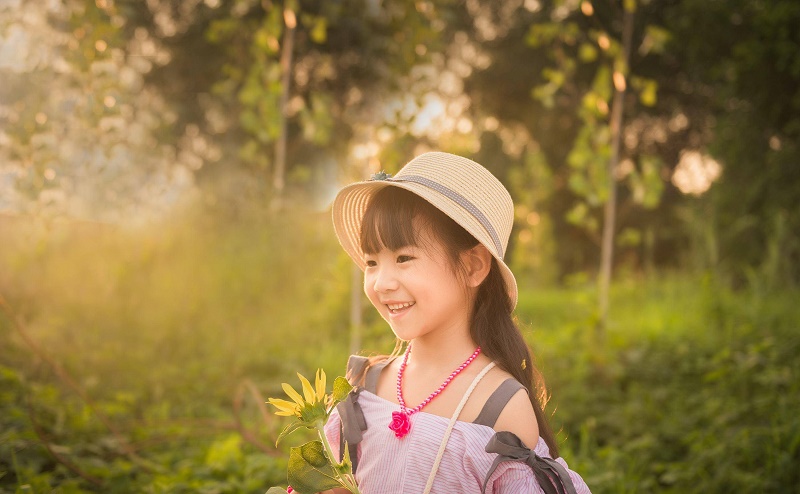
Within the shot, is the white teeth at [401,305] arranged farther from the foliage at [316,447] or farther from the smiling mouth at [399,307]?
the foliage at [316,447]

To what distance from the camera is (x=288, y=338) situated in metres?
5.15

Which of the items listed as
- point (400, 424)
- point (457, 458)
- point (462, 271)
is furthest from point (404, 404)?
point (462, 271)

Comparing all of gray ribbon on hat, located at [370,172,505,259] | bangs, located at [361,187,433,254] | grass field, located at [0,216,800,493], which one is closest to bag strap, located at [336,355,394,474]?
bangs, located at [361,187,433,254]

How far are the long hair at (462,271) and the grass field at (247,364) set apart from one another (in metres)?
0.54

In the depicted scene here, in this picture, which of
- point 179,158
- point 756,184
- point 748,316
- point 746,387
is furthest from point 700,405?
point 179,158

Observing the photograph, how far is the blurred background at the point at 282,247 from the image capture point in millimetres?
3162

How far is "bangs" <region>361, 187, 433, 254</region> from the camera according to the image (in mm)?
1677

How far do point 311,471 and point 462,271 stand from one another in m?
0.63

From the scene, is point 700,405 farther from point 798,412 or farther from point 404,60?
point 404,60

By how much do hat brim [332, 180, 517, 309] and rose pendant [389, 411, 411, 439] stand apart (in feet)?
1.39

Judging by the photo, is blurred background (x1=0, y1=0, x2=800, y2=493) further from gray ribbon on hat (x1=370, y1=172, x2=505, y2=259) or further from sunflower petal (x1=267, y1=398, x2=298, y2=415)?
sunflower petal (x1=267, y1=398, x2=298, y2=415)

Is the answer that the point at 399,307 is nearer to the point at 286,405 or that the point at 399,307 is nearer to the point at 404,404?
the point at 404,404

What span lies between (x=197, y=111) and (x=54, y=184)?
14.1 ft

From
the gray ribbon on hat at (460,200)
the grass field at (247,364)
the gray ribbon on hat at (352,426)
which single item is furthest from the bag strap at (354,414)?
the grass field at (247,364)
